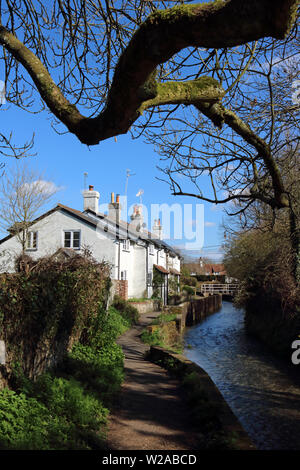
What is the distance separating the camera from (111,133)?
3.86 meters

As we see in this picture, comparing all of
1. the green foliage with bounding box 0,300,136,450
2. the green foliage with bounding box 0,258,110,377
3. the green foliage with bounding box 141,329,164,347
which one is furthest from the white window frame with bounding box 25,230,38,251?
the green foliage with bounding box 0,300,136,450

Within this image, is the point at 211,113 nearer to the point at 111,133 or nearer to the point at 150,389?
the point at 111,133

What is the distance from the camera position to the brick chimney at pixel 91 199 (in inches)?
1245

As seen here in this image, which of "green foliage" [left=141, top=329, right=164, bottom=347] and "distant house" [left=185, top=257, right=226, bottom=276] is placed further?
"distant house" [left=185, top=257, right=226, bottom=276]

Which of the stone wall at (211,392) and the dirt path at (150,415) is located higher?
the stone wall at (211,392)

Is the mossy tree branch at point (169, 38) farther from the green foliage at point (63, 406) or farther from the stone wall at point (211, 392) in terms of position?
the stone wall at point (211, 392)

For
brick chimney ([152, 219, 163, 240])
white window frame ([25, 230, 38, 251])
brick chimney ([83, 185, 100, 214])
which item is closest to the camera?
white window frame ([25, 230, 38, 251])

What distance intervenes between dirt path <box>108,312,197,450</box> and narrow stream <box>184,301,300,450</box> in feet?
5.20

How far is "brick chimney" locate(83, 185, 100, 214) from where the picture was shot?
3162cm

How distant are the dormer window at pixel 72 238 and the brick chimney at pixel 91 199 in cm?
308

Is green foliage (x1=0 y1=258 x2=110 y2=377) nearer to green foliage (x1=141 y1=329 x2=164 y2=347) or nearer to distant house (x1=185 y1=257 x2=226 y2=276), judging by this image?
green foliage (x1=141 y1=329 x2=164 y2=347)

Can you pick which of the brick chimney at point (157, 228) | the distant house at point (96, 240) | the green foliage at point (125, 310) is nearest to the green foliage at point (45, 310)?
the green foliage at point (125, 310)
